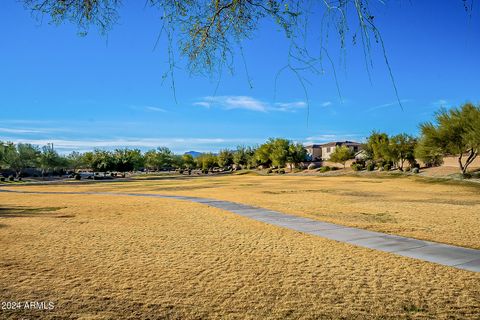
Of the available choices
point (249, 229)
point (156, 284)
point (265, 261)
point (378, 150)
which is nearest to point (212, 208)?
point (249, 229)

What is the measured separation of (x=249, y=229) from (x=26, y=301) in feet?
24.3

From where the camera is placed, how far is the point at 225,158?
121875mm

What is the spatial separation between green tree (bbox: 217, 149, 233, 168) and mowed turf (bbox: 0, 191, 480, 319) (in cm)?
10941

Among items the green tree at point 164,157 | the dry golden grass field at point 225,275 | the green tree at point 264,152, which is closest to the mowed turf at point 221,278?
the dry golden grass field at point 225,275

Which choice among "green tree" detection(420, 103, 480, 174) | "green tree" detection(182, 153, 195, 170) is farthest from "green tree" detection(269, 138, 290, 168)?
"green tree" detection(182, 153, 195, 170)

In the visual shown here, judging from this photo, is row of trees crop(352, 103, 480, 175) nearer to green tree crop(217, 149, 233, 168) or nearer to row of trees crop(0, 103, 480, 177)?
row of trees crop(0, 103, 480, 177)

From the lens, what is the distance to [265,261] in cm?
790

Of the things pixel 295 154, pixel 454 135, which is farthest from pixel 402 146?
pixel 295 154

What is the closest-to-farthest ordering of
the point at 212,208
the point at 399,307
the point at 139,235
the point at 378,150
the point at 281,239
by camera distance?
the point at 399,307, the point at 281,239, the point at 139,235, the point at 212,208, the point at 378,150

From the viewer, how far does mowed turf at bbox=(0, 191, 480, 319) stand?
5211 mm

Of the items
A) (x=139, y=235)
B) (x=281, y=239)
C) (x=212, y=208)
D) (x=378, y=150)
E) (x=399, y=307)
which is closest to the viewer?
(x=399, y=307)

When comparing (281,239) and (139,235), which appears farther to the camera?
(139,235)

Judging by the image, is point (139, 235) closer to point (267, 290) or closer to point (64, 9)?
point (267, 290)

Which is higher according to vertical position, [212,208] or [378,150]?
[378,150]
